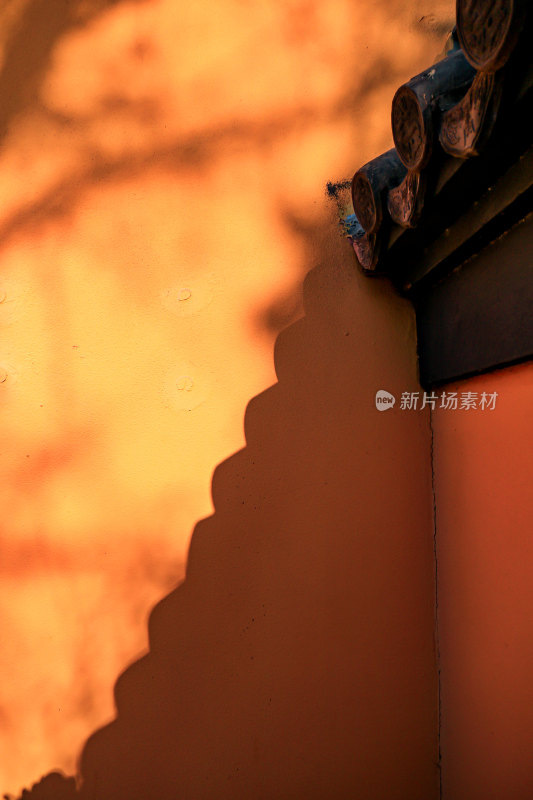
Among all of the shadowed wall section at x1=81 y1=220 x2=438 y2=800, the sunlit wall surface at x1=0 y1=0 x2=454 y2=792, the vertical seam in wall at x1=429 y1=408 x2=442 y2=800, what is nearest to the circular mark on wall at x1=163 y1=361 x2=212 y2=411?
the sunlit wall surface at x1=0 y1=0 x2=454 y2=792

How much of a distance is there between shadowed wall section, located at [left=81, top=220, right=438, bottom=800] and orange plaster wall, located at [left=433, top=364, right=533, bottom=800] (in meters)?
0.09

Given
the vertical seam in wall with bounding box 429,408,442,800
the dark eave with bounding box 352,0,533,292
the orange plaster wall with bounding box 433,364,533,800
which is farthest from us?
the vertical seam in wall with bounding box 429,408,442,800

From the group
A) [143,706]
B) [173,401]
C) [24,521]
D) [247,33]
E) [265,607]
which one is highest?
[247,33]

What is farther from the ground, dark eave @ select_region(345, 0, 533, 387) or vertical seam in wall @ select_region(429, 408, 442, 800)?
dark eave @ select_region(345, 0, 533, 387)

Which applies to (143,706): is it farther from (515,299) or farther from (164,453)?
(515,299)

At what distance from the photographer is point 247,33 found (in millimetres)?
1931

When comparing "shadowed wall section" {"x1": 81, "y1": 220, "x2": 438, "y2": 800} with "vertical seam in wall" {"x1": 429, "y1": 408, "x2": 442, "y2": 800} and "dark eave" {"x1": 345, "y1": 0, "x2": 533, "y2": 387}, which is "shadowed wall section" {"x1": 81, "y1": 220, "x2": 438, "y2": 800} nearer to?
"vertical seam in wall" {"x1": 429, "y1": 408, "x2": 442, "y2": 800}

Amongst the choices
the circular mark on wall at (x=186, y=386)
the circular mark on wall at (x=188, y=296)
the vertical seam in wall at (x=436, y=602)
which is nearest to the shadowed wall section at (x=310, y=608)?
the vertical seam in wall at (x=436, y=602)

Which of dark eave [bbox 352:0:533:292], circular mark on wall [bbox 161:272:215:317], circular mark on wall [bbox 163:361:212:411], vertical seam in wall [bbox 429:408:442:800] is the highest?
dark eave [bbox 352:0:533:292]

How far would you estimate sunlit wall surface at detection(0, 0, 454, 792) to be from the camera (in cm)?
171

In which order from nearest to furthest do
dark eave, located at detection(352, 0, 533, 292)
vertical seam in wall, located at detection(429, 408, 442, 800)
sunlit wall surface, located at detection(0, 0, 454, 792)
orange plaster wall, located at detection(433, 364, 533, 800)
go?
1. dark eave, located at detection(352, 0, 533, 292)
2. orange plaster wall, located at detection(433, 364, 533, 800)
3. sunlit wall surface, located at detection(0, 0, 454, 792)
4. vertical seam in wall, located at detection(429, 408, 442, 800)

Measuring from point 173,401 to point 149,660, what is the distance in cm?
77

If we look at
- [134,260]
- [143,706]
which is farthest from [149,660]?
[134,260]

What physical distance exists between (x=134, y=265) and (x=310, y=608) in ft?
3.92
